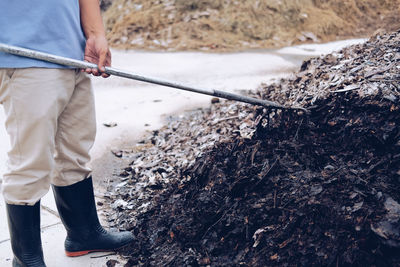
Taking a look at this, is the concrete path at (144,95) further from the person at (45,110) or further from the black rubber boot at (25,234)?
the person at (45,110)

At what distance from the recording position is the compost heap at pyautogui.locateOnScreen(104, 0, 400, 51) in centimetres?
979

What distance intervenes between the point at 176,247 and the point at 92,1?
1542 millimetres

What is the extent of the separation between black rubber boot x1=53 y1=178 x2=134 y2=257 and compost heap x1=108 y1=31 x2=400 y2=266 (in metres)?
0.13

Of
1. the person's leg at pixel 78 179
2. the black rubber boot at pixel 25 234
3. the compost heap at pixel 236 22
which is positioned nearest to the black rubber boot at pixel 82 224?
the person's leg at pixel 78 179

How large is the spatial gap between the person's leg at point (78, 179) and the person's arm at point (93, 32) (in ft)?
0.43

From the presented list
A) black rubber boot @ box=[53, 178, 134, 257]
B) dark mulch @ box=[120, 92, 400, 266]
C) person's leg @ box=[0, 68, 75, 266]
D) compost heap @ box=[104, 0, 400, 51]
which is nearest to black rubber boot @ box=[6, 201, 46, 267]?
person's leg @ box=[0, 68, 75, 266]

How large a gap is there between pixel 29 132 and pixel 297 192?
1.53 metres

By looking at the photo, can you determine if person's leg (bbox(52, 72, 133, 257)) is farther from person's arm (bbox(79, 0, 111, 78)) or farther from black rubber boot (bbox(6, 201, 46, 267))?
black rubber boot (bbox(6, 201, 46, 267))

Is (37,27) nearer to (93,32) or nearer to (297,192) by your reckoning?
(93,32)

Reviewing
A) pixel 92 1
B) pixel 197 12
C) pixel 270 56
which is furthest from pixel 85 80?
pixel 197 12

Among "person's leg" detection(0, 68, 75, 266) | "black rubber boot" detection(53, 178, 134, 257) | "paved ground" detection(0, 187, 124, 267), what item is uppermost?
"person's leg" detection(0, 68, 75, 266)

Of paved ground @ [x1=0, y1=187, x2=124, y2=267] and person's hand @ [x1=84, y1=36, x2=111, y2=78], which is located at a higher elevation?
person's hand @ [x1=84, y1=36, x2=111, y2=78]

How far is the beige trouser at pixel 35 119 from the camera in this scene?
1984 mm

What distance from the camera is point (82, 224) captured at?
8.44ft
